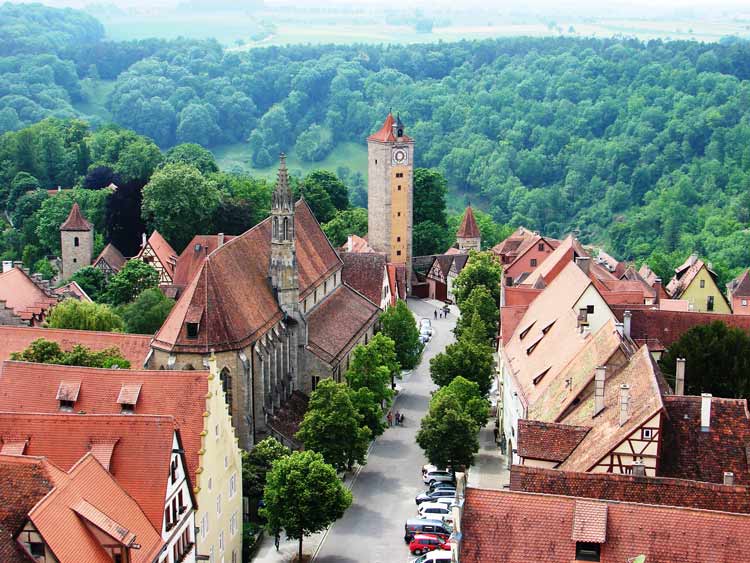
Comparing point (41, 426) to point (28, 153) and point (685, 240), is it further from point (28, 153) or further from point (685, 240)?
point (685, 240)

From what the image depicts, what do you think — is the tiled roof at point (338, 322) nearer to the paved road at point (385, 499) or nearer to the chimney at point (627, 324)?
the paved road at point (385, 499)

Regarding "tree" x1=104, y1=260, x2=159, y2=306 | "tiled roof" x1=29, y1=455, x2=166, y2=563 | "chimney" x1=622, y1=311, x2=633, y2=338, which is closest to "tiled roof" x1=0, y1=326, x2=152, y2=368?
"tiled roof" x1=29, y1=455, x2=166, y2=563

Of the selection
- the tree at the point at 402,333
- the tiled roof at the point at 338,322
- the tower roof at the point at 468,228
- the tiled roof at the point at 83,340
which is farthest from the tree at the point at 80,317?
the tower roof at the point at 468,228

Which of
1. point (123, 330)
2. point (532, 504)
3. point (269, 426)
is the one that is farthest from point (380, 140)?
point (532, 504)

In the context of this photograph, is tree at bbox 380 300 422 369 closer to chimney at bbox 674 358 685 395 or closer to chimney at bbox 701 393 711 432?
chimney at bbox 674 358 685 395

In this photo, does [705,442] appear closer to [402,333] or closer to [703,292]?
[402,333]

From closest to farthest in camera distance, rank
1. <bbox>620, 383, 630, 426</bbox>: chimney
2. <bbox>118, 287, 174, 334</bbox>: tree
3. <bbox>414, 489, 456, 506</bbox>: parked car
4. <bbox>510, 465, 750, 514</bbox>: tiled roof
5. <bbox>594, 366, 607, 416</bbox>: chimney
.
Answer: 1. <bbox>510, 465, 750, 514</bbox>: tiled roof
2. <bbox>620, 383, 630, 426</bbox>: chimney
3. <bbox>594, 366, 607, 416</bbox>: chimney
4. <bbox>414, 489, 456, 506</bbox>: parked car
5. <bbox>118, 287, 174, 334</bbox>: tree
